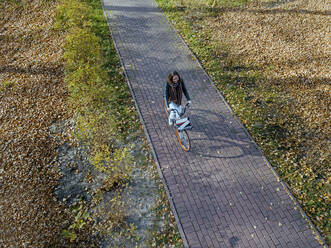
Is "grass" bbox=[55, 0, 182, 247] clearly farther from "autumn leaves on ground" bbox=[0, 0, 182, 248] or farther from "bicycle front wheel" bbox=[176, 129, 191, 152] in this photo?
"bicycle front wheel" bbox=[176, 129, 191, 152]

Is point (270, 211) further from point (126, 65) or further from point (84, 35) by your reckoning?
point (84, 35)

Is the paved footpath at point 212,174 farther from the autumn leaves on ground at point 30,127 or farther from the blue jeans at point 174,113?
the autumn leaves on ground at point 30,127

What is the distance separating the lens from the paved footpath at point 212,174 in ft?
18.9

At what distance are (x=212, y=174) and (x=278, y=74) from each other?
570 cm

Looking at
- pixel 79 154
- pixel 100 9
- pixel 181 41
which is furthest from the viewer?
pixel 100 9

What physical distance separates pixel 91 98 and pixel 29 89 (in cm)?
317

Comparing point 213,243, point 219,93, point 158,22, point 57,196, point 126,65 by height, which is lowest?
point 213,243

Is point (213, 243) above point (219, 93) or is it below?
below

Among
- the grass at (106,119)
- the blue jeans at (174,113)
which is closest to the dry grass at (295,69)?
the blue jeans at (174,113)

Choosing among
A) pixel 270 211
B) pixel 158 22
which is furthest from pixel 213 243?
pixel 158 22

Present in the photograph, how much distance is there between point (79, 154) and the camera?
7.49 m

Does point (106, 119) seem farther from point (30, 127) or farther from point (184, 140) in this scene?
point (184, 140)

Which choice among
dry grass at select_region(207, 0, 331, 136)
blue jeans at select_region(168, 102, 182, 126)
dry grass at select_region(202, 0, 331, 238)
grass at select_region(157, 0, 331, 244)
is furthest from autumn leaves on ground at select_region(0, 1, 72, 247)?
dry grass at select_region(207, 0, 331, 136)

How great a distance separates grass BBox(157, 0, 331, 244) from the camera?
6.92 meters
